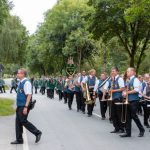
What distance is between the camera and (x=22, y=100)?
12.2 m

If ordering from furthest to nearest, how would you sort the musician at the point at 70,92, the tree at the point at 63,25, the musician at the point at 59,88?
the tree at the point at 63,25, the musician at the point at 59,88, the musician at the point at 70,92

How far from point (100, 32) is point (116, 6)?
3017 millimetres

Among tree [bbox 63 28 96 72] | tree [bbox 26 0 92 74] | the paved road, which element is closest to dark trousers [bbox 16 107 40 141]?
the paved road

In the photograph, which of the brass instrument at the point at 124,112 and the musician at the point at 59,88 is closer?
the brass instrument at the point at 124,112

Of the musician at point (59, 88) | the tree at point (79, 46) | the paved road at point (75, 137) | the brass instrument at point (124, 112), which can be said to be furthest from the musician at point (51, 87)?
the brass instrument at point (124, 112)

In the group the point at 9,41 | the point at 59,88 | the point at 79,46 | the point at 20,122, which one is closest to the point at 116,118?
the point at 20,122

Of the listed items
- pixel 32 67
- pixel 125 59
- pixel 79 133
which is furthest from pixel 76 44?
pixel 32 67

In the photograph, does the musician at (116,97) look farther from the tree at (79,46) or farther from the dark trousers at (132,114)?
the tree at (79,46)

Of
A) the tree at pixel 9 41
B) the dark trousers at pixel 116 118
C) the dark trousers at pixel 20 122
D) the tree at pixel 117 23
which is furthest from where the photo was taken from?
the tree at pixel 9 41

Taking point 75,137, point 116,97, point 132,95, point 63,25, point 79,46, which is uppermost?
point 63,25

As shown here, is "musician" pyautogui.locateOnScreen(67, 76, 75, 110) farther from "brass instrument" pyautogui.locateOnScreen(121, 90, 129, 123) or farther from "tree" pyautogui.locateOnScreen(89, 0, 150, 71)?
"brass instrument" pyautogui.locateOnScreen(121, 90, 129, 123)

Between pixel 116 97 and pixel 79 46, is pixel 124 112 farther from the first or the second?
pixel 79 46

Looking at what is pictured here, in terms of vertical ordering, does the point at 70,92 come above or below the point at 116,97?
below

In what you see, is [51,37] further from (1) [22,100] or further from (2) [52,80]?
(1) [22,100]
